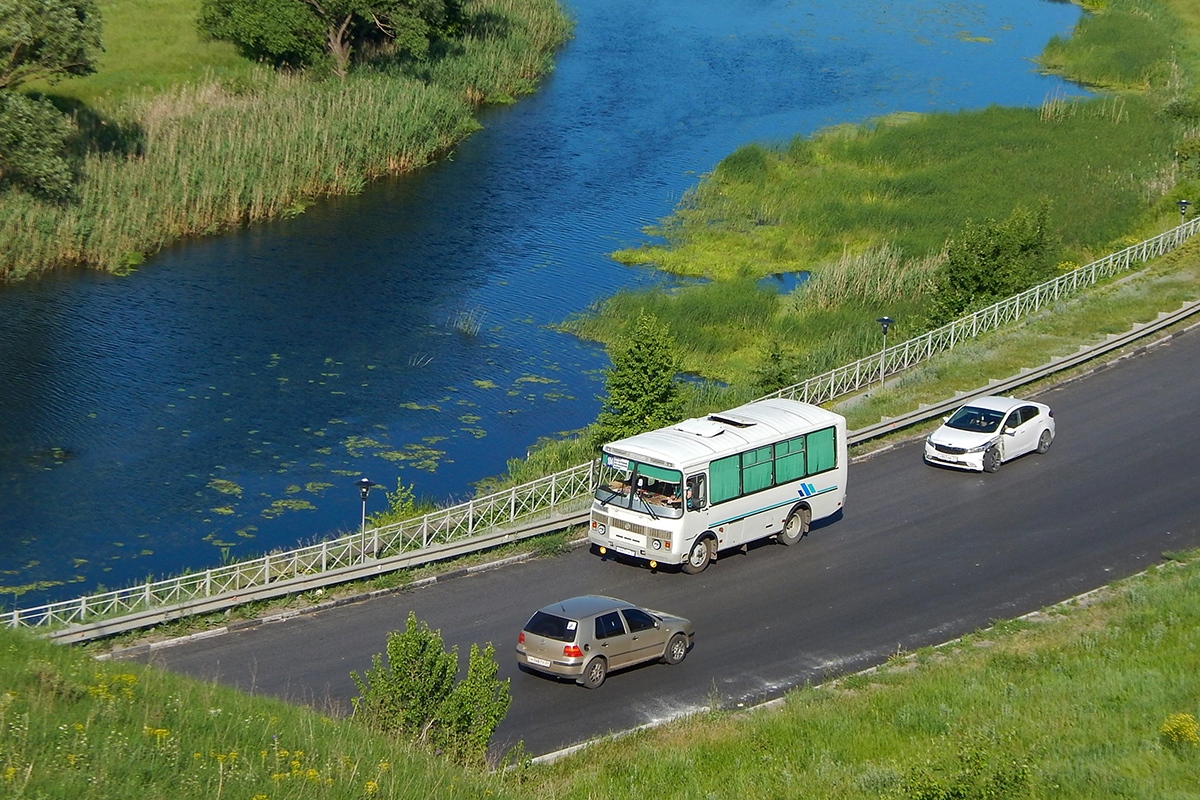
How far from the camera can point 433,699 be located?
779 inches

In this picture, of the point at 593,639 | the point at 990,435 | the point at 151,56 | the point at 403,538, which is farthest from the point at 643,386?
the point at 151,56

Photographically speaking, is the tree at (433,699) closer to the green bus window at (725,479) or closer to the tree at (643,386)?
the green bus window at (725,479)

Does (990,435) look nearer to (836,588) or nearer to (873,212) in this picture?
(836,588)

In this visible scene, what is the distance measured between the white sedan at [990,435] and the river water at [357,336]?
41.0 ft

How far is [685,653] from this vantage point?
25906mm

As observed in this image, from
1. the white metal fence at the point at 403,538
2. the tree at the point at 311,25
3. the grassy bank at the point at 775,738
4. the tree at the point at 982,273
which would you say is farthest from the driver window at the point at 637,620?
the tree at the point at 311,25

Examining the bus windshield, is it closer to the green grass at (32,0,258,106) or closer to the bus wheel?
the bus wheel

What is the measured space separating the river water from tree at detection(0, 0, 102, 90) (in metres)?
8.96

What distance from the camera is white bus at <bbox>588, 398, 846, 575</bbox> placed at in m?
29.2

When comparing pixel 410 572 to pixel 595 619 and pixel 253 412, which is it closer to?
pixel 595 619

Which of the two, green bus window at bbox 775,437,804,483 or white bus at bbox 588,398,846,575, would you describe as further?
green bus window at bbox 775,437,804,483

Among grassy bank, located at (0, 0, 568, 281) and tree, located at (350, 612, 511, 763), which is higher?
tree, located at (350, 612, 511, 763)

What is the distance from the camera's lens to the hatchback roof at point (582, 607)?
81.0 feet

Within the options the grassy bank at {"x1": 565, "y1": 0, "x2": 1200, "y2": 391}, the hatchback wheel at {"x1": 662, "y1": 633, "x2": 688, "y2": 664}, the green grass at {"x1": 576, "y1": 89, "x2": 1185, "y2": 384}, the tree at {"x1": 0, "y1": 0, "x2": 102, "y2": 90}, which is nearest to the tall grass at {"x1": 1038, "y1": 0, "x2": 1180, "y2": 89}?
the grassy bank at {"x1": 565, "y1": 0, "x2": 1200, "y2": 391}
